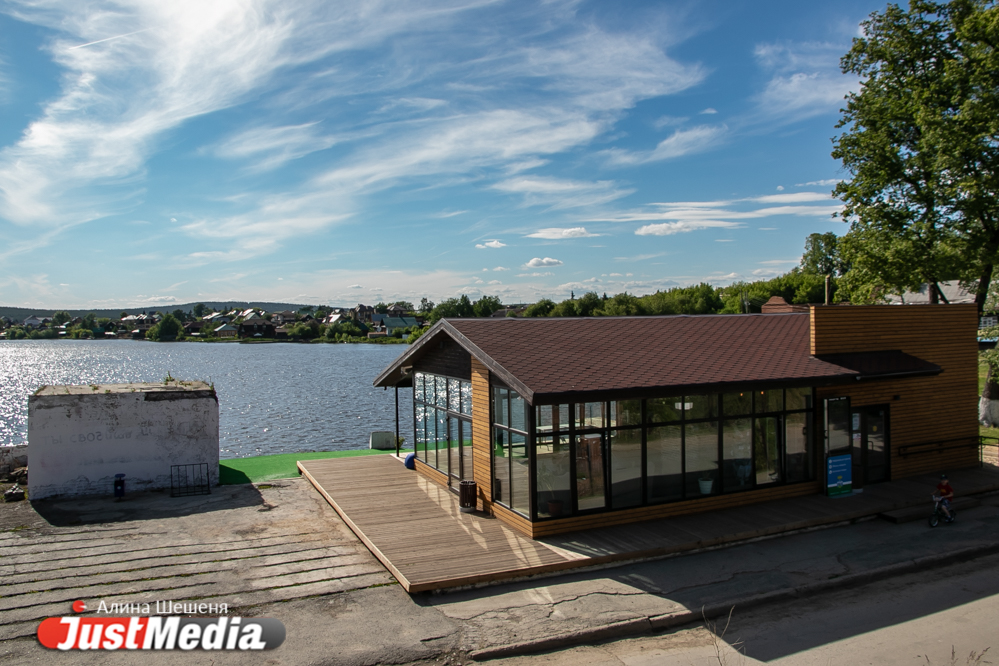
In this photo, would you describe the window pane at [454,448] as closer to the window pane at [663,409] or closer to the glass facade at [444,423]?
the glass facade at [444,423]

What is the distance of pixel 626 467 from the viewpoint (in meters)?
12.1

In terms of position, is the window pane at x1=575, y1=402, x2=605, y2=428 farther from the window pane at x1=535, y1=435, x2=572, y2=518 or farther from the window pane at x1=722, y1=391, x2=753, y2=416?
the window pane at x1=722, y1=391, x2=753, y2=416

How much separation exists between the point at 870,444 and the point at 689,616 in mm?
8664

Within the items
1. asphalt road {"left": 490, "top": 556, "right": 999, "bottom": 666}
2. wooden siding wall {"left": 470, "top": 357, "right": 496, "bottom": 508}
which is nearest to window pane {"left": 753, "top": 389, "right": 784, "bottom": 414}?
asphalt road {"left": 490, "top": 556, "right": 999, "bottom": 666}

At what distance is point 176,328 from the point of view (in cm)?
17275

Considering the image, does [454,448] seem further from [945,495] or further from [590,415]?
[945,495]

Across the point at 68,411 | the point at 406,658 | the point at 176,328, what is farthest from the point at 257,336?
the point at 406,658

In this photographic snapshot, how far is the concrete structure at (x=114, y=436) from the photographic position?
15.5 m

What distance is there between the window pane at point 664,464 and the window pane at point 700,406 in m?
0.44

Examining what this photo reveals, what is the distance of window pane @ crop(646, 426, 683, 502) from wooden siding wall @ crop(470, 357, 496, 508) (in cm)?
314

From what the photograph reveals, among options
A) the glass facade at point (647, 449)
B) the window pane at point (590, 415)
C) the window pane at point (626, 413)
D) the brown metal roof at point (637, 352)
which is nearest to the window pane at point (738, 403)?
the glass facade at point (647, 449)

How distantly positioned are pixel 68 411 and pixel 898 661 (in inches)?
682

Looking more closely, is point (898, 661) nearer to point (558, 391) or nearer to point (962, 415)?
point (558, 391)

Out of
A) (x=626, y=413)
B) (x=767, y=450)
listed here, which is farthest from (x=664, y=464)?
(x=767, y=450)
